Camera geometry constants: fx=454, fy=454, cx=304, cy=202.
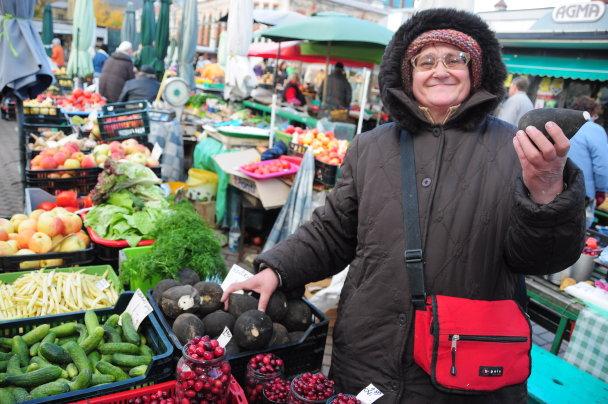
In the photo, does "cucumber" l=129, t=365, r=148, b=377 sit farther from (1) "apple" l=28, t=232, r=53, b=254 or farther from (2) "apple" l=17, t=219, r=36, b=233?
(2) "apple" l=17, t=219, r=36, b=233

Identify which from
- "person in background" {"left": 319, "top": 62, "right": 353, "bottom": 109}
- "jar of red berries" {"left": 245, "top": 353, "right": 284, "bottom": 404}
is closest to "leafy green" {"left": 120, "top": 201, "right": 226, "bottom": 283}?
"jar of red berries" {"left": 245, "top": 353, "right": 284, "bottom": 404}

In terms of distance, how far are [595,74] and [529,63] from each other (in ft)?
5.96

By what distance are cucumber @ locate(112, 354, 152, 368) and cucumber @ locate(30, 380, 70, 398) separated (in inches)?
10.9

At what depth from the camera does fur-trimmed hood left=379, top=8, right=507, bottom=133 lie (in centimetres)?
168

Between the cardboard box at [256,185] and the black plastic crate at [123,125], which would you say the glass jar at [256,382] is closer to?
the cardboard box at [256,185]

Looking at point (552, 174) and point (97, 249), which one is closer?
point (552, 174)

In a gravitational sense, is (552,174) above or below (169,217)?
above

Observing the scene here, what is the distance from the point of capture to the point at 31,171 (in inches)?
162

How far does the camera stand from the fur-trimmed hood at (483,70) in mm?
1682

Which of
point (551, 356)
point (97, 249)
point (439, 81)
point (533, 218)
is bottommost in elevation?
point (551, 356)

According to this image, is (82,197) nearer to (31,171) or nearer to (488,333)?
(31,171)

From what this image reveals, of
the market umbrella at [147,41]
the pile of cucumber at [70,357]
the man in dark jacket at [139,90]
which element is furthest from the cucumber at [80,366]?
the market umbrella at [147,41]

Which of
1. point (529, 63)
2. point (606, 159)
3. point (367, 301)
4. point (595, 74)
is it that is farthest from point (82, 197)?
point (529, 63)

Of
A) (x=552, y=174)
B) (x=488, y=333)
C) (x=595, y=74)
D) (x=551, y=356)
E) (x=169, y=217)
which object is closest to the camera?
(x=552, y=174)
